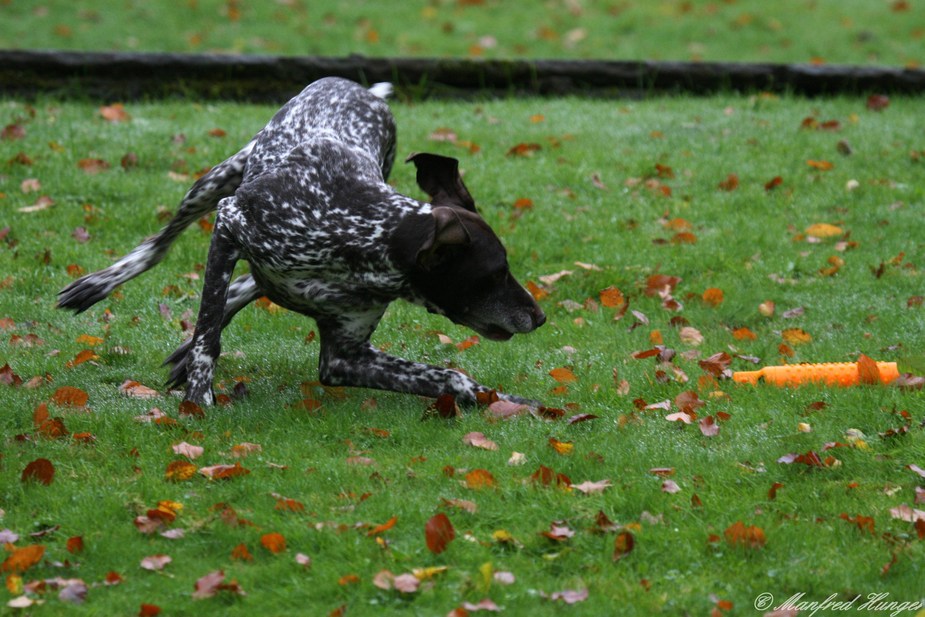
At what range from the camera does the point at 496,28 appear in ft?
54.0

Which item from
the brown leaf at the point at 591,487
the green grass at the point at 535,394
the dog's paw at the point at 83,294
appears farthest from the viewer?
the dog's paw at the point at 83,294

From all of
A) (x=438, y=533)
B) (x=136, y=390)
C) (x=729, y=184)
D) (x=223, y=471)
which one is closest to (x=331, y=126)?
(x=136, y=390)

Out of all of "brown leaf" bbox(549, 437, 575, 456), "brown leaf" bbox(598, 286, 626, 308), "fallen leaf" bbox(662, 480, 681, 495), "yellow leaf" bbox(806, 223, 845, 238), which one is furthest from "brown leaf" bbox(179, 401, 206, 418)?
"yellow leaf" bbox(806, 223, 845, 238)

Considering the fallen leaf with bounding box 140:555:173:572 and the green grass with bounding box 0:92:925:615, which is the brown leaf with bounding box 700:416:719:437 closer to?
the green grass with bounding box 0:92:925:615

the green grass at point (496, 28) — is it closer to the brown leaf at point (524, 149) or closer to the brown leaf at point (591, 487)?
the brown leaf at point (524, 149)

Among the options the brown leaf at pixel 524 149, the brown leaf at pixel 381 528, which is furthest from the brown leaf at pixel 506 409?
the brown leaf at pixel 524 149

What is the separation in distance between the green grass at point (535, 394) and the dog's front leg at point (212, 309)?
259 mm

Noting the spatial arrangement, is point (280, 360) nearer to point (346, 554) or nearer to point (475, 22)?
point (346, 554)

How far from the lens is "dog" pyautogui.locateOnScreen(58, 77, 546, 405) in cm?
565

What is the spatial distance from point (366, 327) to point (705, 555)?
2.42 m

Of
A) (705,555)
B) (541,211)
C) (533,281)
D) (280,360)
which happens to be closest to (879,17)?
(541,211)

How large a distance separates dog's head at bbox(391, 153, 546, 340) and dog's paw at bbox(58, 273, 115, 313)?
181 centimetres

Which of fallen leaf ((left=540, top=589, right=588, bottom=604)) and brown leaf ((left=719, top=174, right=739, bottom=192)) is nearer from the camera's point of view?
fallen leaf ((left=540, top=589, right=588, bottom=604))

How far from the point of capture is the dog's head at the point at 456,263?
18.2 feet
